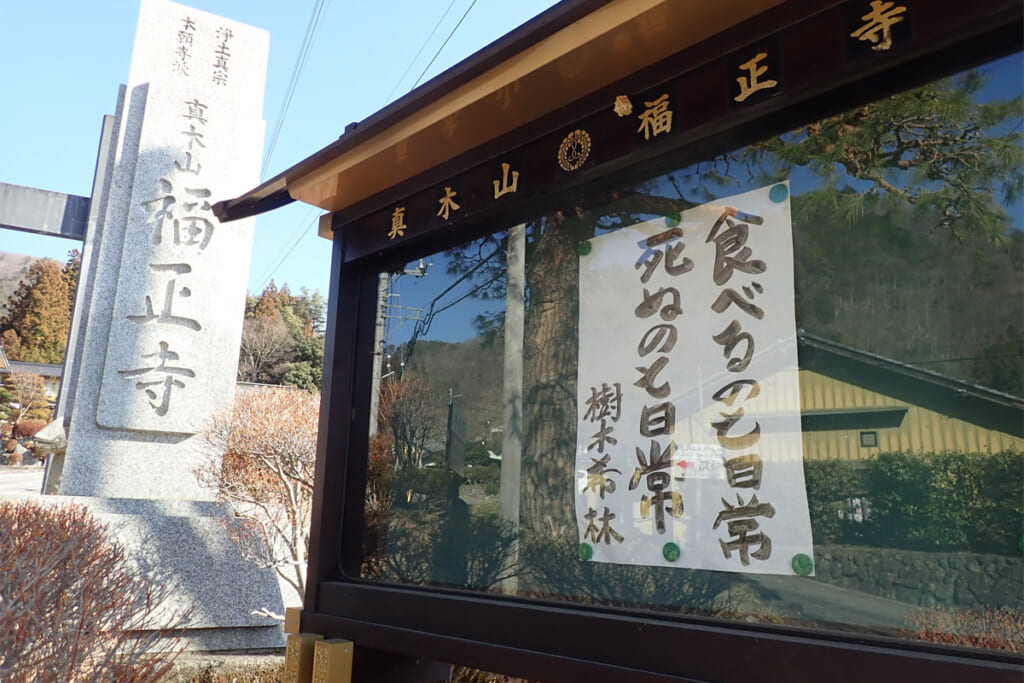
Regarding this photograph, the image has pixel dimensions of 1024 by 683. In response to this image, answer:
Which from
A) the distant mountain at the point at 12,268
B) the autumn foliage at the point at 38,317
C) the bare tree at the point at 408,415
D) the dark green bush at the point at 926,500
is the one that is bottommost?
the dark green bush at the point at 926,500

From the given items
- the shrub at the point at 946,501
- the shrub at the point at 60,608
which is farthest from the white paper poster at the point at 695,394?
the shrub at the point at 60,608

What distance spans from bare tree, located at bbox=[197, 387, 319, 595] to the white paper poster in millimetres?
4439

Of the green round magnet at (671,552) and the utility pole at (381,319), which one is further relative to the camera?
the utility pole at (381,319)

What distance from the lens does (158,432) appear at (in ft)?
22.0

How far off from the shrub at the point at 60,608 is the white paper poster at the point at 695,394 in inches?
86.5

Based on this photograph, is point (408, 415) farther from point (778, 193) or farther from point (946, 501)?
point (946, 501)

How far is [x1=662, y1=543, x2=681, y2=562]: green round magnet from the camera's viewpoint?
5.82 ft

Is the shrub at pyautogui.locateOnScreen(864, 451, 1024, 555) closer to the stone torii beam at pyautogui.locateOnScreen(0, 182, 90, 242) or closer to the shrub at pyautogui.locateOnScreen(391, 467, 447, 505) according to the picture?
the shrub at pyautogui.locateOnScreen(391, 467, 447, 505)

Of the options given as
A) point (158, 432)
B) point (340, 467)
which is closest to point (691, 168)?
point (340, 467)

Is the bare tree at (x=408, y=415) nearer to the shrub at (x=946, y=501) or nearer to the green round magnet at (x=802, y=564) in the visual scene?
the green round magnet at (x=802, y=564)

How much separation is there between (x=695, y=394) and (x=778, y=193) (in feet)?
→ 1.77

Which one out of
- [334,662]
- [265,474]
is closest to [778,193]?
[334,662]

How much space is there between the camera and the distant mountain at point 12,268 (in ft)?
112

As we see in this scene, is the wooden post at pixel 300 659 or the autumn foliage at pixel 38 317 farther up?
the autumn foliage at pixel 38 317
